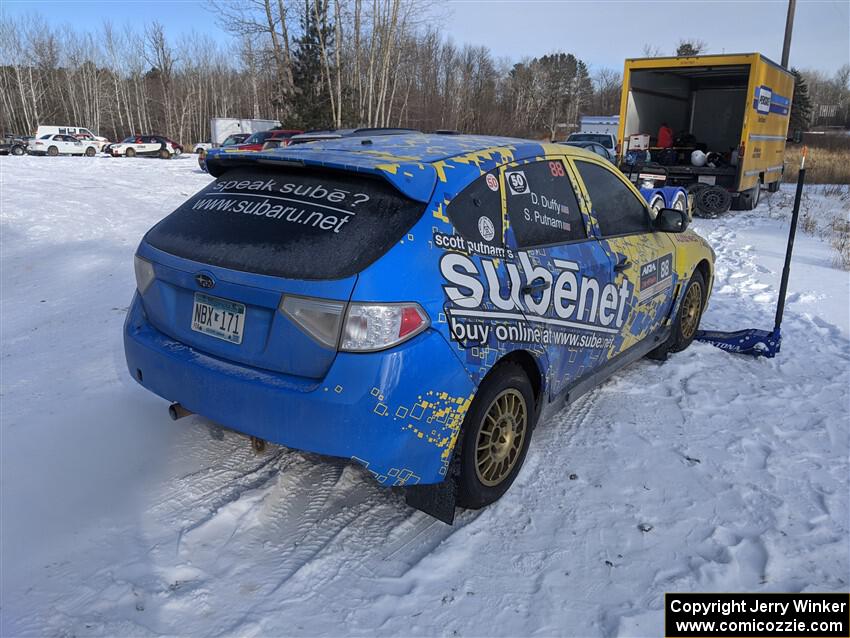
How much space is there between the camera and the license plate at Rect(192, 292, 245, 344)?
266 cm

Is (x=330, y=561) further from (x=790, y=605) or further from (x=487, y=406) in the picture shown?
(x=790, y=605)

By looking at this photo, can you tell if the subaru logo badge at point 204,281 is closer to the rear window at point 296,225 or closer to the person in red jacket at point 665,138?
the rear window at point 296,225

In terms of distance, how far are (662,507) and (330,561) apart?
1.70 meters

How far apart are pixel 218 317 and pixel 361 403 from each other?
2.67ft

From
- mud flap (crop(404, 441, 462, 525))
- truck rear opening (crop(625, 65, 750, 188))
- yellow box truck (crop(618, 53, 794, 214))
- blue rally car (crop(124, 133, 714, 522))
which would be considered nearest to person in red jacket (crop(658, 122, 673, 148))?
yellow box truck (crop(618, 53, 794, 214))

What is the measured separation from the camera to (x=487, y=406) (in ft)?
9.40

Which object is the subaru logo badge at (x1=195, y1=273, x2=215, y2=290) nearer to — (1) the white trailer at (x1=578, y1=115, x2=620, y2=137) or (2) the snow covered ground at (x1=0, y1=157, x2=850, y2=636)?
(2) the snow covered ground at (x1=0, y1=157, x2=850, y2=636)

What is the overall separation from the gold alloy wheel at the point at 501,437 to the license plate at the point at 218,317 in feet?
3.90

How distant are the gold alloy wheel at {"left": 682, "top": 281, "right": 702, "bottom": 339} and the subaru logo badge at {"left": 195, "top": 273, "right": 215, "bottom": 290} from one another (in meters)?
3.89

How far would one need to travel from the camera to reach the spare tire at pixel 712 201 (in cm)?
1389

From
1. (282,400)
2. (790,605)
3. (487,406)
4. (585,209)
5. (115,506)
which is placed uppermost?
(585,209)

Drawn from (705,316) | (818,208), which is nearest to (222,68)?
(818,208)

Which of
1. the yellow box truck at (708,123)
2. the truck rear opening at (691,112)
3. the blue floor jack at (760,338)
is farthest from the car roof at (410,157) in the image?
the truck rear opening at (691,112)

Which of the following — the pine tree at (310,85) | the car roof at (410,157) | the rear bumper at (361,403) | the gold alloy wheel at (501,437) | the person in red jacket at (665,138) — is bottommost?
the gold alloy wheel at (501,437)
